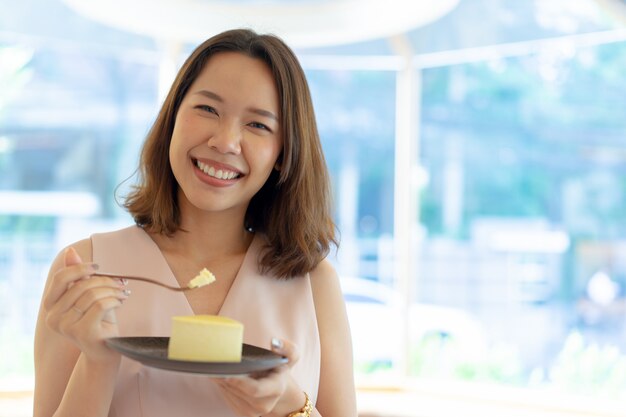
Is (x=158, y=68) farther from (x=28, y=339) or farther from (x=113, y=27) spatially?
(x=28, y=339)

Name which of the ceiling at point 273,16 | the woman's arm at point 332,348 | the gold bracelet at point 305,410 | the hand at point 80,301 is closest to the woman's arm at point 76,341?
the hand at point 80,301

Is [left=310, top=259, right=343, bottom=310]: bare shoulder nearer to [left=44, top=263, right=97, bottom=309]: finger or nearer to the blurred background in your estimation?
[left=44, top=263, right=97, bottom=309]: finger

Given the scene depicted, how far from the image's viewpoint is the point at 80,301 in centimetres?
125

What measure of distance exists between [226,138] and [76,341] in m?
0.45

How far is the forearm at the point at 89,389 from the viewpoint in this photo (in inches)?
53.6

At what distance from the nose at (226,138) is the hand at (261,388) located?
0.39 metres

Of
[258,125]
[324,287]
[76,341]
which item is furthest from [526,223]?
[76,341]

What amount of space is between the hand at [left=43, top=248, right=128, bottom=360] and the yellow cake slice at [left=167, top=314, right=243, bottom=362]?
114mm

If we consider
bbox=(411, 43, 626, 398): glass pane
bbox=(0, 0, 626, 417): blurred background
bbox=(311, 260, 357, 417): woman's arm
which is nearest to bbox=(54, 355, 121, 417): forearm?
bbox=(311, 260, 357, 417): woman's arm

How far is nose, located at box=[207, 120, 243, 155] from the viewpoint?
57.8 inches

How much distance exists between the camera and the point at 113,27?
436 cm

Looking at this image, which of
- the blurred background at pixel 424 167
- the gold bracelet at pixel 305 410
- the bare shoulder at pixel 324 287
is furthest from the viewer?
the blurred background at pixel 424 167

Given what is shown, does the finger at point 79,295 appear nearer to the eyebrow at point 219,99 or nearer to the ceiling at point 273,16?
the eyebrow at point 219,99

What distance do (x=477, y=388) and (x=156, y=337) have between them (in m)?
3.23
